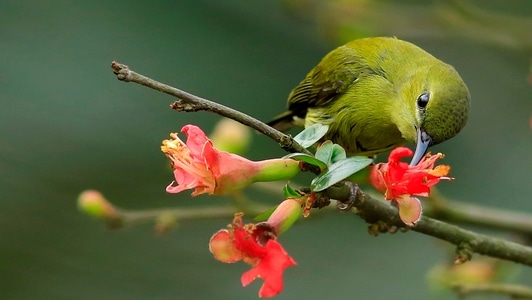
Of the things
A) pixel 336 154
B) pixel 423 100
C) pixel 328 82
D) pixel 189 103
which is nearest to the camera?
pixel 189 103

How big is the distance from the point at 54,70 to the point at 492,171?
90.2 inches

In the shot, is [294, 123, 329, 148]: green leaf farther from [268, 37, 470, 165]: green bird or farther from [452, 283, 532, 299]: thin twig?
[452, 283, 532, 299]: thin twig

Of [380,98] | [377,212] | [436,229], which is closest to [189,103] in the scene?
[377,212]

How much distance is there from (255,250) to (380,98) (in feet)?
4.58

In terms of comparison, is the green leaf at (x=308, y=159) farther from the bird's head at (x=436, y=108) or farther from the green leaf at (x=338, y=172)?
the bird's head at (x=436, y=108)

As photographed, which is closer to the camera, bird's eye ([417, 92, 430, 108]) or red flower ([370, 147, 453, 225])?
red flower ([370, 147, 453, 225])

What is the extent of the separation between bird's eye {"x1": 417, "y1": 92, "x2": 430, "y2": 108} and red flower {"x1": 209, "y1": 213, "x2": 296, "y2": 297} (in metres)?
1.05

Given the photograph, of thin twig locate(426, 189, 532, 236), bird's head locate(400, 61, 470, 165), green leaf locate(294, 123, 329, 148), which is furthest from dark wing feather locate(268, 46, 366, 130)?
green leaf locate(294, 123, 329, 148)

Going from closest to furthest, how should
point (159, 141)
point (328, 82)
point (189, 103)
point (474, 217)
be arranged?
point (189, 103), point (474, 217), point (328, 82), point (159, 141)

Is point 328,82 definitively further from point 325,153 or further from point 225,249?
point 225,249

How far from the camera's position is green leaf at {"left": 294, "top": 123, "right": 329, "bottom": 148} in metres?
1.94

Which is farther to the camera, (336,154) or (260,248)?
(336,154)

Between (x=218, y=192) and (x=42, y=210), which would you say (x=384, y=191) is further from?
(x=42, y=210)

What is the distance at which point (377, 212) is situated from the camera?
2.13 meters
